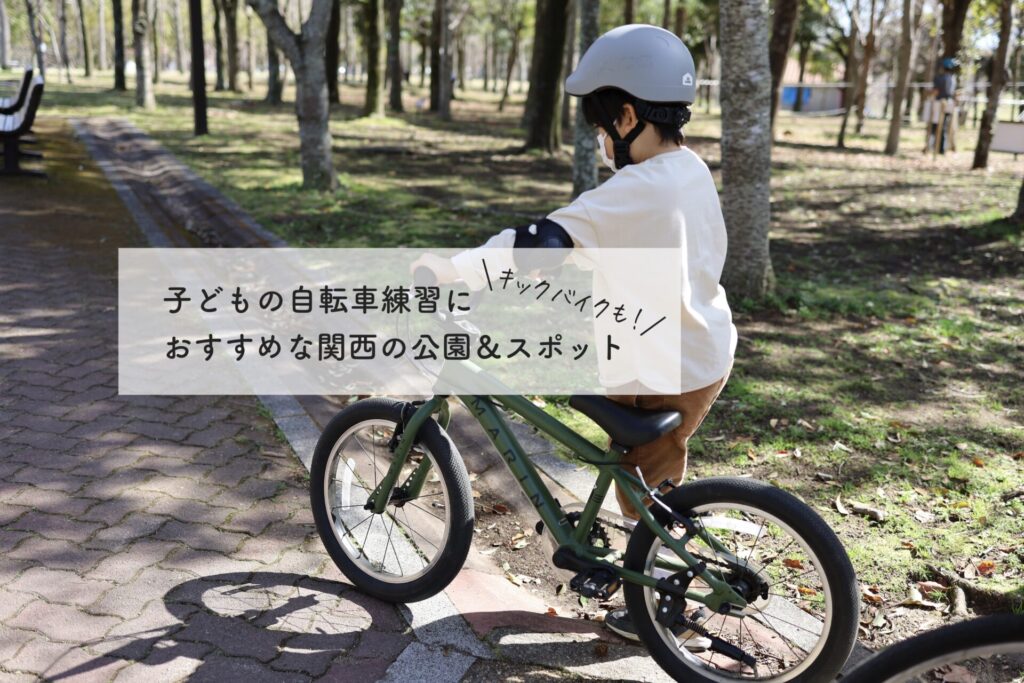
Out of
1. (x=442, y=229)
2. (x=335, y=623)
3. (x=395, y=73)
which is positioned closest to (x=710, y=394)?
(x=335, y=623)

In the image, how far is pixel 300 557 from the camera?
3.67 meters

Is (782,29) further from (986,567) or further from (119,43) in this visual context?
(119,43)

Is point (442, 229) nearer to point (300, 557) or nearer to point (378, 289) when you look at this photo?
point (378, 289)

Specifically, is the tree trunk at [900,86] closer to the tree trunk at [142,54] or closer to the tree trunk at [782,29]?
the tree trunk at [782,29]

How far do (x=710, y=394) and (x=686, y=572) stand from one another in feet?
1.82

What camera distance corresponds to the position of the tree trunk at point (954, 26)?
17484 millimetres

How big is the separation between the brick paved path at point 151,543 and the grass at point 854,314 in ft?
5.70

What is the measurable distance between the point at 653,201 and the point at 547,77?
47.3 feet

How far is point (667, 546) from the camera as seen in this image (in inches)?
110

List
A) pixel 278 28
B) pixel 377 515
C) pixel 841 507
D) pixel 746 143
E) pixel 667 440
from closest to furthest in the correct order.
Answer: pixel 667 440 → pixel 377 515 → pixel 841 507 → pixel 746 143 → pixel 278 28

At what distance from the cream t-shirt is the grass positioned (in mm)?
1349

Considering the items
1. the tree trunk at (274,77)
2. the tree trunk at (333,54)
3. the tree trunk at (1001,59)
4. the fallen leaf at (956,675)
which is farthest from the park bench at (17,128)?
the tree trunk at (274,77)

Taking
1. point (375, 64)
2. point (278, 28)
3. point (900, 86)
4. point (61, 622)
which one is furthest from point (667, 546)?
point (375, 64)

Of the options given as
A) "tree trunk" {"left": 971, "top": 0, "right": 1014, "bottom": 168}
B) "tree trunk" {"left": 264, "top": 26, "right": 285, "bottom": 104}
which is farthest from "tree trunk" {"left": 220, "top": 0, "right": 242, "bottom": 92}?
"tree trunk" {"left": 971, "top": 0, "right": 1014, "bottom": 168}
